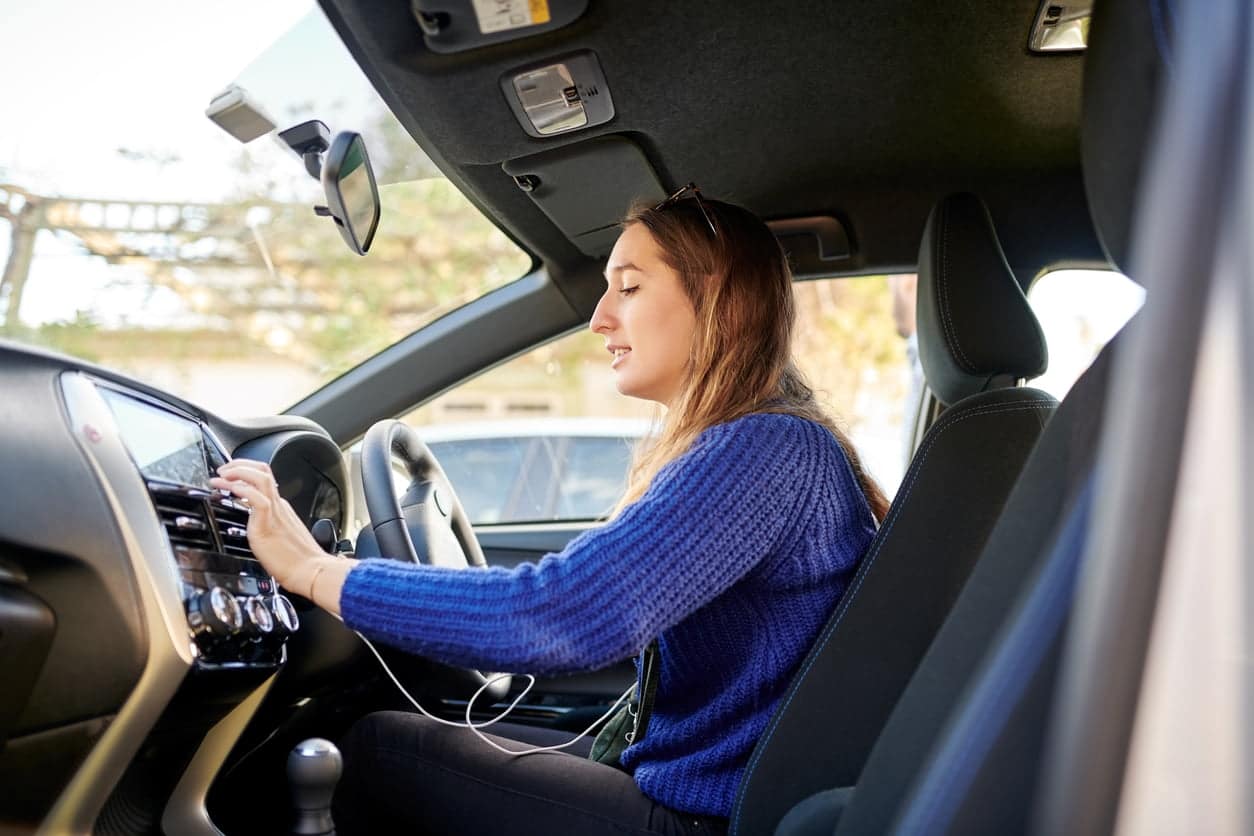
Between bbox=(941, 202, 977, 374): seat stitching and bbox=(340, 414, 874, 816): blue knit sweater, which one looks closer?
bbox=(340, 414, 874, 816): blue knit sweater

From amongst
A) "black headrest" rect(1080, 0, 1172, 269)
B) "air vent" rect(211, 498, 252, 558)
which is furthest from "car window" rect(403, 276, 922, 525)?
"black headrest" rect(1080, 0, 1172, 269)

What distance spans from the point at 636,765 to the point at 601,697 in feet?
2.86

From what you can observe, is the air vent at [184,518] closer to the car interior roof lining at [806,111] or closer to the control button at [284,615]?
the control button at [284,615]

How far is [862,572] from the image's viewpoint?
1317 millimetres

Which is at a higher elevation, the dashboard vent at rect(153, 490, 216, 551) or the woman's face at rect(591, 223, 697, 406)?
the woman's face at rect(591, 223, 697, 406)

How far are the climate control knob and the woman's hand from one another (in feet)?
0.22

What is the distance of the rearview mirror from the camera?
1.57 m

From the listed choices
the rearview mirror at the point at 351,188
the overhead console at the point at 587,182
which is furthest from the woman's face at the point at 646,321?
the rearview mirror at the point at 351,188

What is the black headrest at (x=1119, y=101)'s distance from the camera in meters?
0.67

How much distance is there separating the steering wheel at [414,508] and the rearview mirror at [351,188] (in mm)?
316

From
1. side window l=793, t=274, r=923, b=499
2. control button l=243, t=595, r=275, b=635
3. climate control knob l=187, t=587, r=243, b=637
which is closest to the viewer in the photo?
climate control knob l=187, t=587, r=243, b=637

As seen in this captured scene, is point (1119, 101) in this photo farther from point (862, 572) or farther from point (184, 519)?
point (184, 519)

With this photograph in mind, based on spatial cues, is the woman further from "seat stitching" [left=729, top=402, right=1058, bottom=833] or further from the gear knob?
the gear knob

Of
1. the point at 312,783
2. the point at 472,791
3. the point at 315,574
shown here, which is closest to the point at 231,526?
the point at 315,574
